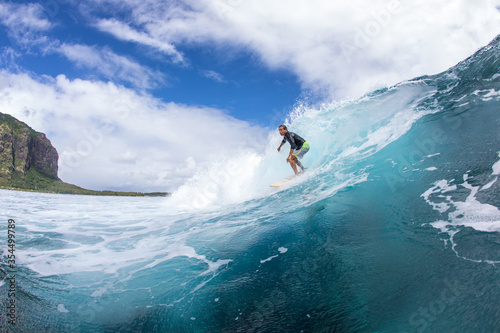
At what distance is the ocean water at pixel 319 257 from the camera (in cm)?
322

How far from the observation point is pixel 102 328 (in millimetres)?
3395

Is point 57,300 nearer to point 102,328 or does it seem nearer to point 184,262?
point 102,328

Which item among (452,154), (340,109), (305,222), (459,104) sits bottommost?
(305,222)

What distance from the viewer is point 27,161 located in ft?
385

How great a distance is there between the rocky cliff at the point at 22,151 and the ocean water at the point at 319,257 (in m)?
134

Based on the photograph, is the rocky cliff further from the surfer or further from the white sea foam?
the white sea foam

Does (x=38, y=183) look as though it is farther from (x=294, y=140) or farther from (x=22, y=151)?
(x=294, y=140)

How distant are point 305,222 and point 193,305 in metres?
3.50

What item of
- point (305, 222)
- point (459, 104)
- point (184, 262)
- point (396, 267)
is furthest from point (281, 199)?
point (459, 104)

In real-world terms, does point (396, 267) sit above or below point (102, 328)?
above

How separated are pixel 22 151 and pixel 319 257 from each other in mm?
153396

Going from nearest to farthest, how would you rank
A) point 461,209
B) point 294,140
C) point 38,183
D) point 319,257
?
point 319,257, point 461,209, point 294,140, point 38,183

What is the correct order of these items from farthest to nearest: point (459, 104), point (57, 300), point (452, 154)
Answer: point (459, 104), point (452, 154), point (57, 300)

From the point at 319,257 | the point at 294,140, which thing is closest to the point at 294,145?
the point at 294,140
